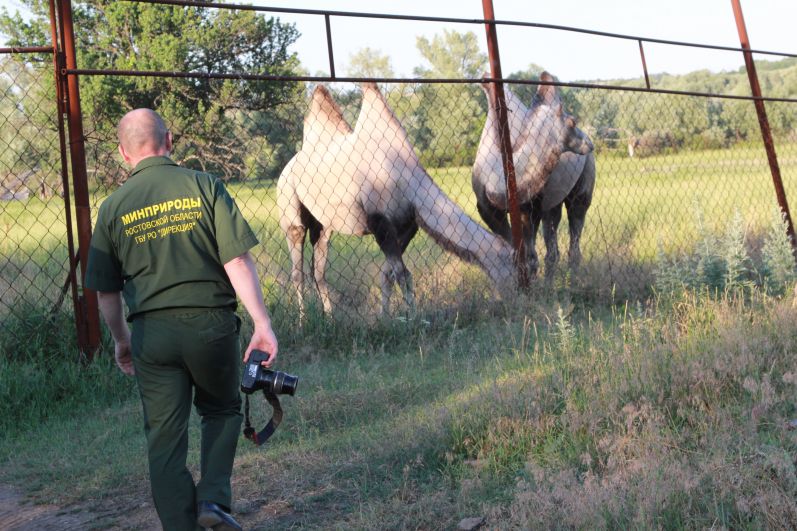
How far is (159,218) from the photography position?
359 centimetres

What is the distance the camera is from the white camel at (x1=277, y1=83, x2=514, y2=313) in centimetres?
821

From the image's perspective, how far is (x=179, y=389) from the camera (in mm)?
3617

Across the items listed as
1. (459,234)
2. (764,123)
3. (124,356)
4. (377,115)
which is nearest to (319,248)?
(377,115)

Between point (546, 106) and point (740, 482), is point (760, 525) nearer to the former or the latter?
point (740, 482)

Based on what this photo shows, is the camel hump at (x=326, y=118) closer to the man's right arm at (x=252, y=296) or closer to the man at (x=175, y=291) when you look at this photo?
the man at (x=175, y=291)

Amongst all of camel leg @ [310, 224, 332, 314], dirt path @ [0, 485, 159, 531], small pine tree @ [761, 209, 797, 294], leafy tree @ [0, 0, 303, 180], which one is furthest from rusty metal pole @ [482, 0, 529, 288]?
leafy tree @ [0, 0, 303, 180]

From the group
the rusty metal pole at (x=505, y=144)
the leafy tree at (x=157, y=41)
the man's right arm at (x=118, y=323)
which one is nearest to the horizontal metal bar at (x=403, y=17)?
the rusty metal pole at (x=505, y=144)

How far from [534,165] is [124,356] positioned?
6.05 metres

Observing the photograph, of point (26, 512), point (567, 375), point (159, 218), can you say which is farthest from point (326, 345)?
point (159, 218)

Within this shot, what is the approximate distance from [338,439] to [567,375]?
4.23 ft

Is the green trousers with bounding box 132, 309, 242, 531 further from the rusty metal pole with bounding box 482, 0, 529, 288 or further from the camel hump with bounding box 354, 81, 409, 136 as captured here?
the camel hump with bounding box 354, 81, 409, 136

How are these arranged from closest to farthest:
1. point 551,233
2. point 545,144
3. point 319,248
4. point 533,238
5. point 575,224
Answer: point 545,144 < point 533,238 < point 319,248 < point 551,233 < point 575,224

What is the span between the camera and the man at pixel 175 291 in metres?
3.57

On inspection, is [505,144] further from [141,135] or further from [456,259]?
[141,135]
